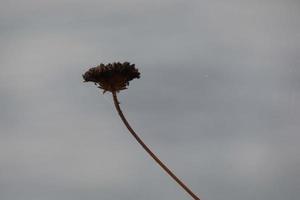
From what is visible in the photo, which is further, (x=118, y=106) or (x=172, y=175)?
(x=118, y=106)

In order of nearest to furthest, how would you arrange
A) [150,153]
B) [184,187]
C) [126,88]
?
1. [184,187]
2. [150,153]
3. [126,88]

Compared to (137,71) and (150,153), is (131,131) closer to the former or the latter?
(150,153)

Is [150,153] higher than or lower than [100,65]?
lower

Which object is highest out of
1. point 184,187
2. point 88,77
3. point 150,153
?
point 88,77

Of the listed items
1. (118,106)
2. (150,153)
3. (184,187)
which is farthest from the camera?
(118,106)

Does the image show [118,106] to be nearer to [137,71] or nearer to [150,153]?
[137,71]

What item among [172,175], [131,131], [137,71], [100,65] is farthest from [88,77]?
[172,175]

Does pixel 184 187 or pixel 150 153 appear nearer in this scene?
pixel 184 187
